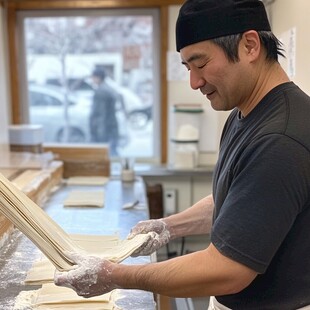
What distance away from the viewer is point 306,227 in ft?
3.09

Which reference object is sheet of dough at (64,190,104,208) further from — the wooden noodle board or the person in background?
the person in background

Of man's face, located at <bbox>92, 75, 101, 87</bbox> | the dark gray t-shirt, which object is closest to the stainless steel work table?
the dark gray t-shirt

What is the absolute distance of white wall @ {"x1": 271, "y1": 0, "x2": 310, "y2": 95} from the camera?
5.76ft

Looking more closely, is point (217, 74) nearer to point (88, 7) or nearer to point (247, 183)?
point (247, 183)

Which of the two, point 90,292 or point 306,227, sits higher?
point 306,227

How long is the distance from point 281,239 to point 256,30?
47 cm

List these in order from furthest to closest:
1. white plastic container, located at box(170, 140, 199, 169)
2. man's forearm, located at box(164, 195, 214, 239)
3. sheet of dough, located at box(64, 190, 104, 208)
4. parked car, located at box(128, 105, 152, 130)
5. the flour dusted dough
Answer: parked car, located at box(128, 105, 152, 130) → white plastic container, located at box(170, 140, 199, 169) → sheet of dough, located at box(64, 190, 104, 208) → man's forearm, located at box(164, 195, 214, 239) → the flour dusted dough

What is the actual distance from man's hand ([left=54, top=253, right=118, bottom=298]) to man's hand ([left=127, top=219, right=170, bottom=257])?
30 cm

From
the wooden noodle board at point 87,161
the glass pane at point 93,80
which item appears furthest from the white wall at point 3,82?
the wooden noodle board at point 87,161

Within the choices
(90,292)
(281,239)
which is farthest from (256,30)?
(90,292)

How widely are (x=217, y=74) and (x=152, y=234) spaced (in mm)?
605

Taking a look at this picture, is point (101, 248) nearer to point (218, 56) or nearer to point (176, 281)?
point (176, 281)

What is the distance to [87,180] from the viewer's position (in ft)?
9.51

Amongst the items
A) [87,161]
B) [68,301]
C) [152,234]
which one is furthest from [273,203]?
[87,161]
